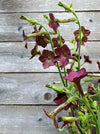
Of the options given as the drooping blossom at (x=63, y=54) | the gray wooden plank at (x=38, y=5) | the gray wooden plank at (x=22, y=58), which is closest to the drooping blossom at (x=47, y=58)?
the drooping blossom at (x=63, y=54)

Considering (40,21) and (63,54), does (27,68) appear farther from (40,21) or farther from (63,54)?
(63,54)

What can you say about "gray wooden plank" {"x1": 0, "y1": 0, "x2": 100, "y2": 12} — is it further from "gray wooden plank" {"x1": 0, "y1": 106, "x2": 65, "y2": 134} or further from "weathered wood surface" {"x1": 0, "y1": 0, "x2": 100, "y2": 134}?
"gray wooden plank" {"x1": 0, "y1": 106, "x2": 65, "y2": 134}

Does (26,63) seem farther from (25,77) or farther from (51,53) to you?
(51,53)

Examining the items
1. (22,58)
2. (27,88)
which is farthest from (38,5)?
(27,88)

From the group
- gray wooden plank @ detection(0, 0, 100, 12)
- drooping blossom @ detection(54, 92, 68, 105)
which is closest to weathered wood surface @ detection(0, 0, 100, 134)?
gray wooden plank @ detection(0, 0, 100, 12)

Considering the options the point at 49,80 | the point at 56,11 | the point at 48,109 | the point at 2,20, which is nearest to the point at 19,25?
the point at 2,20

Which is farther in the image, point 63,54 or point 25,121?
point 25,121
